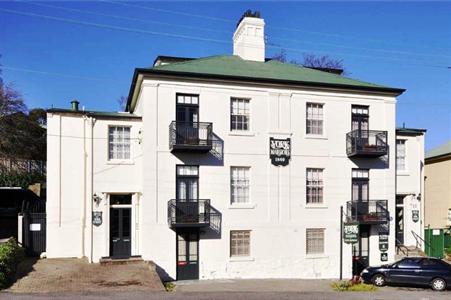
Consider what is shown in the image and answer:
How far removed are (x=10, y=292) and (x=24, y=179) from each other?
2596 cm

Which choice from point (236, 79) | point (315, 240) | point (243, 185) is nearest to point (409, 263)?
A: point (315, 240)

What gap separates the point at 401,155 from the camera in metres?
29.5

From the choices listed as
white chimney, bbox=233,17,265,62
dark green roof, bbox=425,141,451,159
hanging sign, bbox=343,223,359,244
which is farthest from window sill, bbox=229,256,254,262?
dark green roof, bbox=425,141,451,159

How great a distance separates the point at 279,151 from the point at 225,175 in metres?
3.04

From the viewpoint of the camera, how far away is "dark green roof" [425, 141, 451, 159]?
35.5m

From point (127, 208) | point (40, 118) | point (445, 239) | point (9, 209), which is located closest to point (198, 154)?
point (127, 208)

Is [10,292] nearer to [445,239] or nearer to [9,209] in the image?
[9,209]

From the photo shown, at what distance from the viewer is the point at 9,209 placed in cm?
2841

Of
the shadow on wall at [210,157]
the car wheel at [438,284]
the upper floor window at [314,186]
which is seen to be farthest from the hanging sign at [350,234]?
the shadow on wall at [210,157]

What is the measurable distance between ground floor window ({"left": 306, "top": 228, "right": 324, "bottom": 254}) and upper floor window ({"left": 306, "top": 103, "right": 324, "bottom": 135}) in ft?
16.7

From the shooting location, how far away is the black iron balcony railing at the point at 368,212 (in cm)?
2631

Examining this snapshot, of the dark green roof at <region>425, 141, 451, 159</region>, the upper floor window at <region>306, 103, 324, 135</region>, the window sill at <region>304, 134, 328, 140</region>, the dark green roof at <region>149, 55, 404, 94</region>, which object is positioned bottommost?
the dark green roof at <region>425, 141, 451, 159</region>

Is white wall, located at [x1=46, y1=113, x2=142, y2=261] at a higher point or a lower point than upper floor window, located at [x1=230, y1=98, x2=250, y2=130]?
lower

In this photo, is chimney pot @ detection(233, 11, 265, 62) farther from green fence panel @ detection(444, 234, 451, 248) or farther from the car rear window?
green fence panel @ detection(444, 234, 451, 248)
